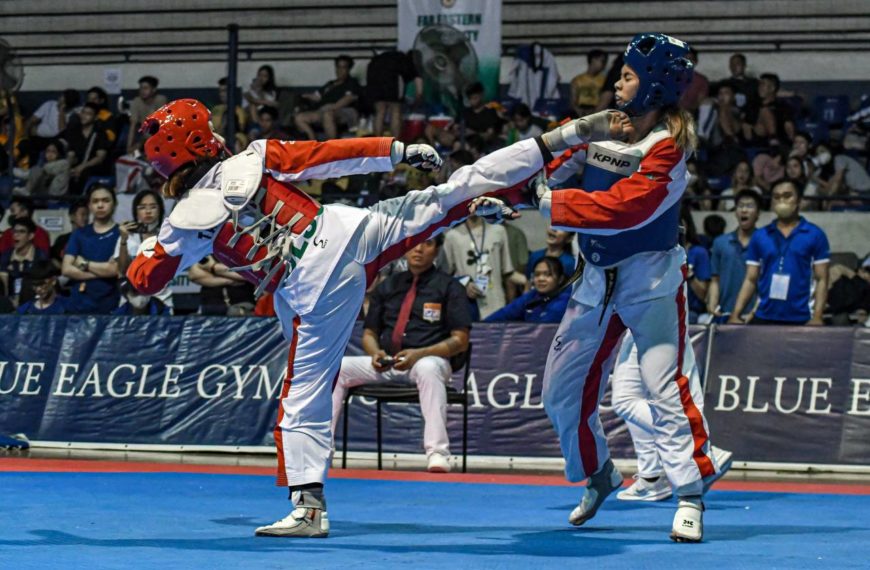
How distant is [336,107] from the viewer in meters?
16.3

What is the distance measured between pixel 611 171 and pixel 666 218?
0.31 m

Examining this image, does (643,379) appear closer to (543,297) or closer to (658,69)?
(658,69)

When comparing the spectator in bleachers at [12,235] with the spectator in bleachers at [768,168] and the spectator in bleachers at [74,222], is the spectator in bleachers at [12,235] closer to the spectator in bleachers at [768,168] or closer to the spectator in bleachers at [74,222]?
the spectator in bleachers at [74,222]

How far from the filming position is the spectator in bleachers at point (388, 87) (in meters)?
Answer: 15.6

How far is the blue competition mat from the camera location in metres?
5.14

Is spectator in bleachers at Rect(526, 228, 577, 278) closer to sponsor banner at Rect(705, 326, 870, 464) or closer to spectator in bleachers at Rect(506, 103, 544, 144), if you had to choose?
sponsor banner at Rect(705, 326, 870, 464)

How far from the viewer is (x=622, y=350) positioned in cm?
802

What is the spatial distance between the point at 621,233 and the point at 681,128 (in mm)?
506

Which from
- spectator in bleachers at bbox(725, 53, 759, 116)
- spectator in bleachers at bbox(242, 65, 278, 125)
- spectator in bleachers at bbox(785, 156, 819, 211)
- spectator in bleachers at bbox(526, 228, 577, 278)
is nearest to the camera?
spectator in bleachers at bbox(526, 228, 577, 278)

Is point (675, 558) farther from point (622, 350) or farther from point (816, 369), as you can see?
point (816, 369)

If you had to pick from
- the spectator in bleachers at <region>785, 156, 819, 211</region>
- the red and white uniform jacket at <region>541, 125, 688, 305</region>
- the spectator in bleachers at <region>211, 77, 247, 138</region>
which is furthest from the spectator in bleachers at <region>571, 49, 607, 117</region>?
the red and white uniform jacket at <region>541, 125, 688, 305</region>

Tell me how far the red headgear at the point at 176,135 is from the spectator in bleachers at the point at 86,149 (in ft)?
34.2

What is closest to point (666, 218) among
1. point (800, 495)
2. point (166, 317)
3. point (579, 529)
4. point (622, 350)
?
point (579, 529)

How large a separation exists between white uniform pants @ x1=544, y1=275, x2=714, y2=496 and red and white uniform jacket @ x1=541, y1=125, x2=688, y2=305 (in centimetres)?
10
